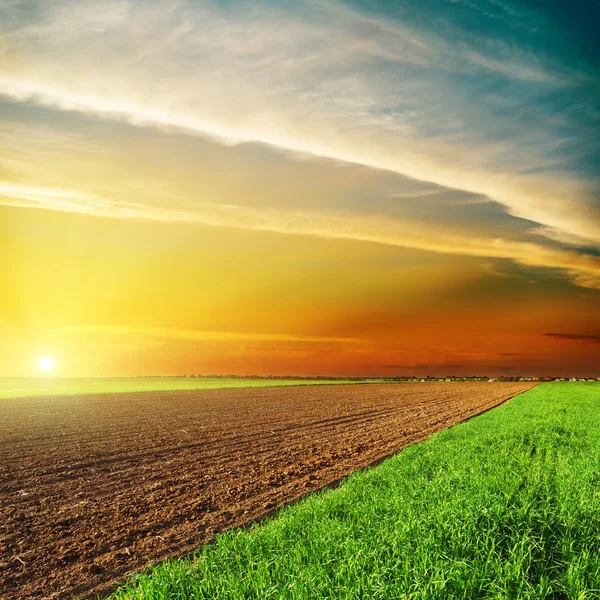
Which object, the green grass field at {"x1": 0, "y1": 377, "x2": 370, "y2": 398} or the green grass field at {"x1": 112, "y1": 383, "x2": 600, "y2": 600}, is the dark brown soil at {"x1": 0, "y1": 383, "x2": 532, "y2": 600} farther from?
the green grass field at {"x1": 0, "y1": 377, "x2": 370, "y2": 398}

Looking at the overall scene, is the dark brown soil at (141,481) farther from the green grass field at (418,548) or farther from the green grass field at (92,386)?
the green grass field at (92,386)

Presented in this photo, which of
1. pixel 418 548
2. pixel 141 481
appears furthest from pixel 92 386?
pixel 418 548

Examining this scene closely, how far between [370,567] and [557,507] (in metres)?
4.36

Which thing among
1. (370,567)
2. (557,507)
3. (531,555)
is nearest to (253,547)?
(370,567)

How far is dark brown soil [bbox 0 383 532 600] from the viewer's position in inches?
345

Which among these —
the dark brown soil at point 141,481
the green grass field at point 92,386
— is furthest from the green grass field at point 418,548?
the green grass field at point 92,386

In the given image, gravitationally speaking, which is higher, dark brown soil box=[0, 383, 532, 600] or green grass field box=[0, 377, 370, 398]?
dark brown soil box=[0, 383, 532, 600]

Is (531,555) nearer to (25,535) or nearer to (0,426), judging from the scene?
(25,535)

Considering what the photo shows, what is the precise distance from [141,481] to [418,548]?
10.6m

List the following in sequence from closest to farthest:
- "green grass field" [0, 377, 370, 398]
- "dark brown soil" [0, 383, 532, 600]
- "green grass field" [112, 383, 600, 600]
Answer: "green grass field" [112, 383, 600, 600]
"dark brown soil" [0, 383, 532, 600]
"green grass field" [0, 377, 370, 398]

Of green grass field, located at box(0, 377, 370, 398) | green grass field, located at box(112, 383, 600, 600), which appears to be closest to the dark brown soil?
green grass field, located at box(112, 383, 600, 600)

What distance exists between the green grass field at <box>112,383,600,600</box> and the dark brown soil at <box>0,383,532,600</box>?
1537mm

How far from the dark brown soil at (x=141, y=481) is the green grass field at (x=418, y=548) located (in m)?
1.54

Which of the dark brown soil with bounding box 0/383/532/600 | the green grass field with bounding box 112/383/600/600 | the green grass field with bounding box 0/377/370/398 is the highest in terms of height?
the green grass field with bounding box 112/383/600/600
